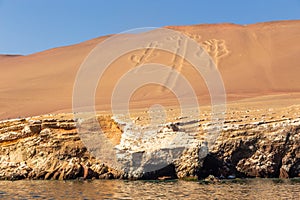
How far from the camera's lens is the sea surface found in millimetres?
17344

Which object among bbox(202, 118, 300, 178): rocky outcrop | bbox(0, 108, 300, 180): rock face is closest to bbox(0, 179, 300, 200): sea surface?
bbox(0, 108, 300, 180): rock face

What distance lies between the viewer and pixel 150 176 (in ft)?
76.4

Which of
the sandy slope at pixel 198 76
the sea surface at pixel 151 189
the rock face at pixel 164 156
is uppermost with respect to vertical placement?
the sandy slope at pixel 198 76

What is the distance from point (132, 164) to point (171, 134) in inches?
94.6

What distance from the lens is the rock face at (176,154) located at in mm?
23125

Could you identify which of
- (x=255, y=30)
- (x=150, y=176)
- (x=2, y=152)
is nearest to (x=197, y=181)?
(x=150, y=176)

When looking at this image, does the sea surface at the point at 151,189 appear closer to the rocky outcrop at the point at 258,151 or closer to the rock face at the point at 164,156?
the rock face at the point at 164,156

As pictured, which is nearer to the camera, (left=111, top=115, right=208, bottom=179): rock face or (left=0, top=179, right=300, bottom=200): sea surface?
(left=0, top=179, right=300, bottom=200): sea surface

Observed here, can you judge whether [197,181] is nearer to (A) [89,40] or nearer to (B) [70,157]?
(B) [70,157]

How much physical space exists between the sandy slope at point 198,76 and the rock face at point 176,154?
2088cm

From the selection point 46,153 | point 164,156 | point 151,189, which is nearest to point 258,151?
point 164,156

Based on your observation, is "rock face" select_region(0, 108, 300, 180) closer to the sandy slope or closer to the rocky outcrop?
the rocky outcrop

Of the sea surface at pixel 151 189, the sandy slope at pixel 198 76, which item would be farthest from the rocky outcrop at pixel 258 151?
the sandy slope at pixel 198 76

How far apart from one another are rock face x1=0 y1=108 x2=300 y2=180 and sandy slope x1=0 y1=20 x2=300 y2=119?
2088 centimetres
